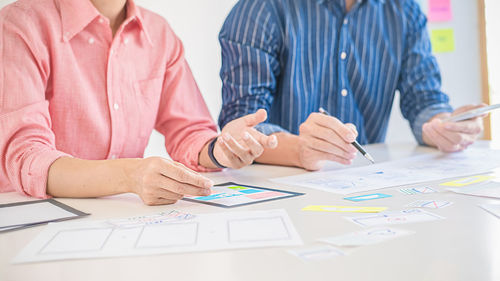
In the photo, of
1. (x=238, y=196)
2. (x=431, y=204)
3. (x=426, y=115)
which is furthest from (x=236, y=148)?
(x=426, y=115)

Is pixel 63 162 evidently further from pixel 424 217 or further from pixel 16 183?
pixel 424 217

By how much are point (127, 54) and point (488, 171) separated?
35.0 inches

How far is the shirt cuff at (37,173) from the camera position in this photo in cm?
85

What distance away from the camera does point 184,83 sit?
1332mm

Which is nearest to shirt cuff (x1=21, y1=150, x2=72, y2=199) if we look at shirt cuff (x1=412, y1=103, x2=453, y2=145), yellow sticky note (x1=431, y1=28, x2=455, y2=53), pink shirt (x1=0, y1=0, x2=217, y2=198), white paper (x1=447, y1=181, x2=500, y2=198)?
pink shirt (x1=0, y1=0, x2=217, y2=198)

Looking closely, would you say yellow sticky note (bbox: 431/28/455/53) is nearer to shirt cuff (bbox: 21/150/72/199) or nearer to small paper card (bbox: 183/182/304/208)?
small paper card (bbox: 183/182/304/208)

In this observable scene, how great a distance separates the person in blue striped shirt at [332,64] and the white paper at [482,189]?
1.70ft

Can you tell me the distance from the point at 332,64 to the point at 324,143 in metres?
0.57

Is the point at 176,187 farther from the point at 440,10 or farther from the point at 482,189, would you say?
the point at 440,10

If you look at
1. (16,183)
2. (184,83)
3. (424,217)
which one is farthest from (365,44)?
(16,183)

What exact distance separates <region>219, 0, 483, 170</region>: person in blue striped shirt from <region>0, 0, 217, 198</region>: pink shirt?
8.4 inches

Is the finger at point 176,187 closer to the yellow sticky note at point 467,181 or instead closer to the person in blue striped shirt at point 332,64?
the yellow sticky note at point 467,181

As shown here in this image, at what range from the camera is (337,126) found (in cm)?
107

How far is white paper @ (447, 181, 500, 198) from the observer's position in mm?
776
